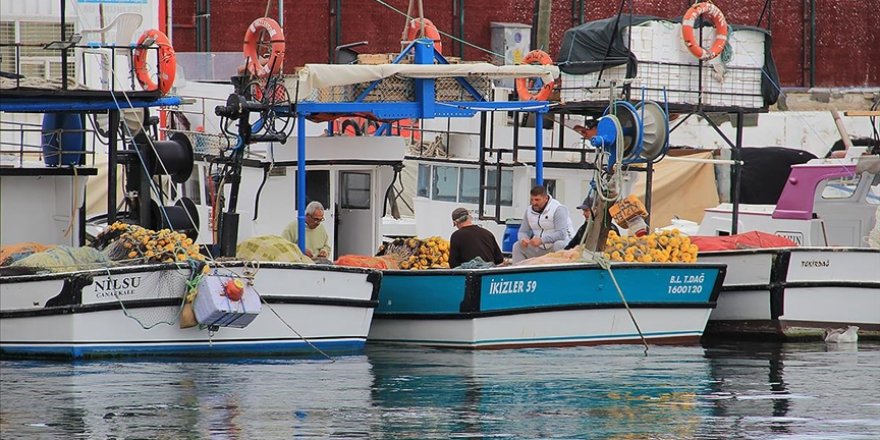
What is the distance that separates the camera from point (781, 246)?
20.2 m

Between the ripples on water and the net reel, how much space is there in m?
2.36

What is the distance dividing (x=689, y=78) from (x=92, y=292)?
8758 millimetres

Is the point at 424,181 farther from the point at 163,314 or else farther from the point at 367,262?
the point at 163,314

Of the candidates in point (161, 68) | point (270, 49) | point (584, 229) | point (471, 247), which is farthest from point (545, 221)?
point (161, 68)

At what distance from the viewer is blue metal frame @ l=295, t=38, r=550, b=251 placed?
18.5m

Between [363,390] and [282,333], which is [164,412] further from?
[282,333]

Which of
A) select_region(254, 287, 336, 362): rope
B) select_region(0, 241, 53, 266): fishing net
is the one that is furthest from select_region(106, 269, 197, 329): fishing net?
select_region(0, 241, 53, 266): fishing net

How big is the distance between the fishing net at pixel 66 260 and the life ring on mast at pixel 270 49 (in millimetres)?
3310

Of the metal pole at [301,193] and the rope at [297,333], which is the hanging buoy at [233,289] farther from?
the metal pole at [301,193]

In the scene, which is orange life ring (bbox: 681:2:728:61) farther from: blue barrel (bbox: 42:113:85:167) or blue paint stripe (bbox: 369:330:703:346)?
blue barrel (bbox: 42:113:85:167)

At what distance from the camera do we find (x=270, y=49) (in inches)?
768

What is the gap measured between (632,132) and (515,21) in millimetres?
19964

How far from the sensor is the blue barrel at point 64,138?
69.2 ft

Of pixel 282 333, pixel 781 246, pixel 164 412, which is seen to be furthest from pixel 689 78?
pixel 164 412
